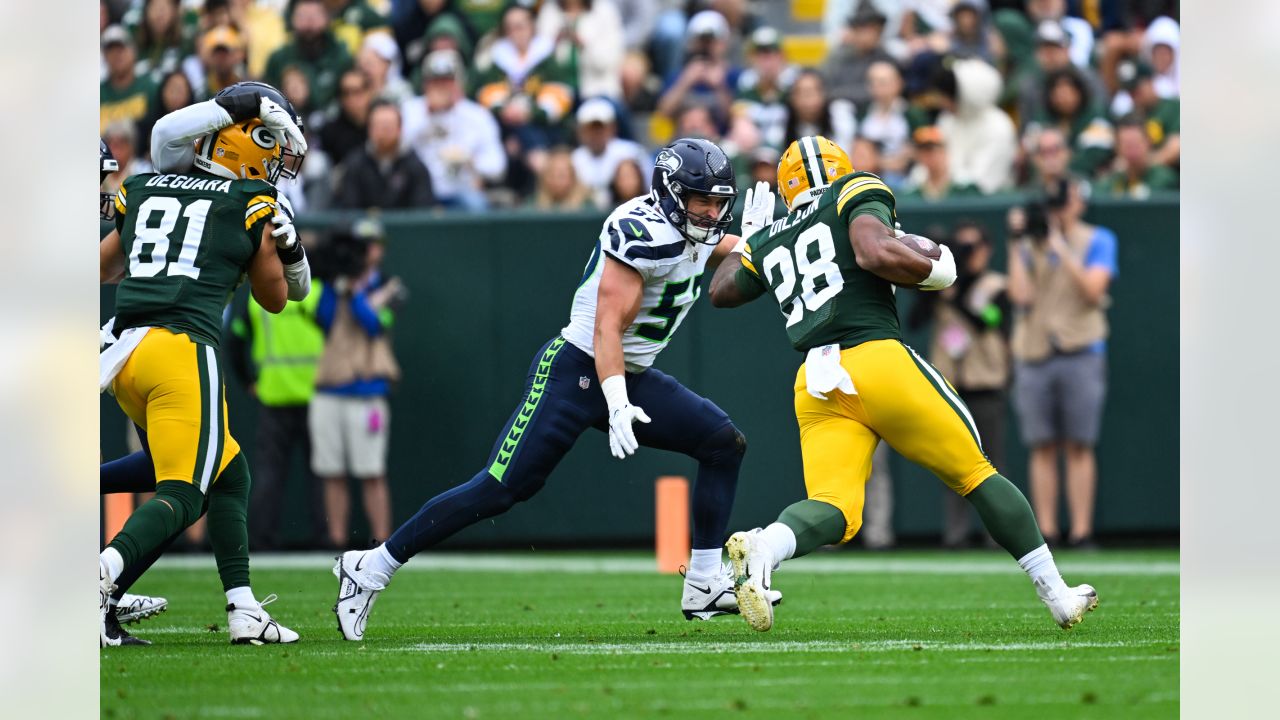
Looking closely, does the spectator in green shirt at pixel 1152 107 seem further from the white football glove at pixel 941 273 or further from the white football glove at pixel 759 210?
the white football glove at pixel 941 273

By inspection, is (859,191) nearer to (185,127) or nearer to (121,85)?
(185,127)

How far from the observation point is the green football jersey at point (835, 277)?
6.13m

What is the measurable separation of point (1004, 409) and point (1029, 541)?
572 cm

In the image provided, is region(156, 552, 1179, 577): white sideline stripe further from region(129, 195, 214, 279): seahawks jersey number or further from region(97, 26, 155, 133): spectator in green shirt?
region(129, 195, 214, 279): seahawks jersey number

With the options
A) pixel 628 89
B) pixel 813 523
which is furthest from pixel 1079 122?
pixel 813 523

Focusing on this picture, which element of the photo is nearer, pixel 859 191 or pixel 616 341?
pixel 859 191

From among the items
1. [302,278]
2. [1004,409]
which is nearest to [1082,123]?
[1004,409]

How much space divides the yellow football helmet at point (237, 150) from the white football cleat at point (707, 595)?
7.29ft

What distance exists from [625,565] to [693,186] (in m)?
4.56

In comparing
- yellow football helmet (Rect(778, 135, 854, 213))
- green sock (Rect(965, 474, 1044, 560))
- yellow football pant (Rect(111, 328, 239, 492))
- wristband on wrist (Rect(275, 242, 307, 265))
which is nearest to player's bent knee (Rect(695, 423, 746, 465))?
yellow football helmet (Rect(778, 135, 854, 213))

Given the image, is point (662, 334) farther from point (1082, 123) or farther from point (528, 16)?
point (528, 16)

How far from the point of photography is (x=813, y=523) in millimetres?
5941

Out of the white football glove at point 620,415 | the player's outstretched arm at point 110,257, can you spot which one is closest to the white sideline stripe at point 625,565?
the white football glove at point 620,415
